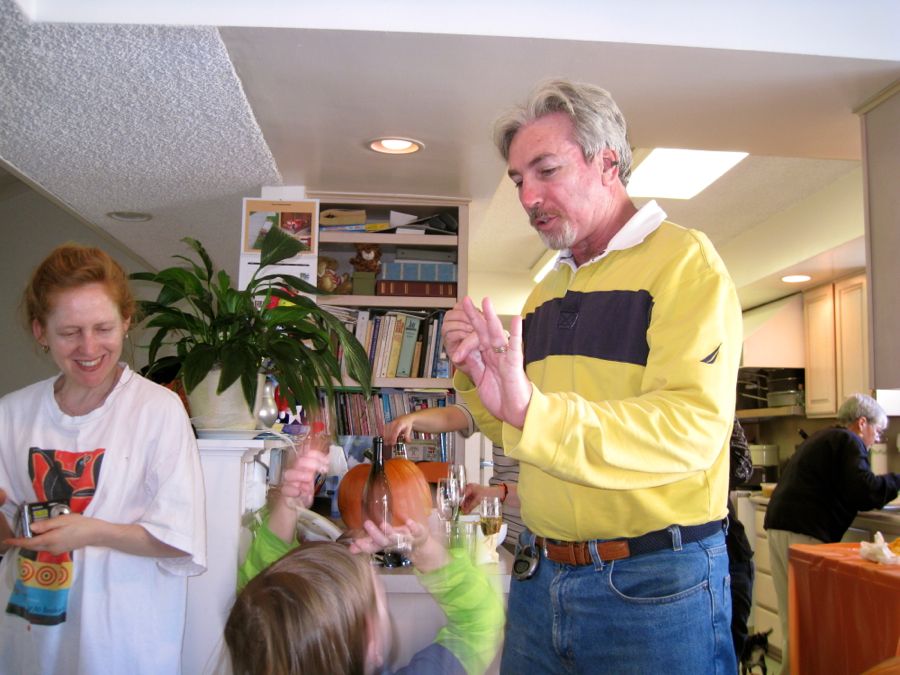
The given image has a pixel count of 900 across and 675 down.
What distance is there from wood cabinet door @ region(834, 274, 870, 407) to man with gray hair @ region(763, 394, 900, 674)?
1.34 m

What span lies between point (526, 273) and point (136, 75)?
5368mm

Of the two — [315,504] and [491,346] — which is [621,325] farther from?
[315,504]

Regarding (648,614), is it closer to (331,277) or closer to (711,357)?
(711,357)

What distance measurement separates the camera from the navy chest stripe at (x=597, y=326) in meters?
1.20

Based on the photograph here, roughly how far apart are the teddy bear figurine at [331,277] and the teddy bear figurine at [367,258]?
0.28 ft

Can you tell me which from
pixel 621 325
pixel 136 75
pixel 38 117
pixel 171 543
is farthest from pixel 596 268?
pixel 38 117

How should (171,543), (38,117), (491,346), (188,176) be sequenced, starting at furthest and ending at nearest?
1. (188,176)
2. (38,117)
3. (171,543)
4. (491,346)

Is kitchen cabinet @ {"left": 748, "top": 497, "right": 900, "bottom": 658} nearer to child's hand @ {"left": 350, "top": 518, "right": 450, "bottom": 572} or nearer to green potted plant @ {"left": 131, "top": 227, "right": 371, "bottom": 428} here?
green potted plant @ {"left": 131, "top": 227, "right": 371, "bottom": 428}

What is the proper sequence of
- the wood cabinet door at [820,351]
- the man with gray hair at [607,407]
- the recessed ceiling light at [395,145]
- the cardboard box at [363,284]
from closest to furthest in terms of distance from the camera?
1. the man with gray hair at [607,407]
2. the recessed ceiling light at [395,145]
3. the cardboard box at [363,284]
4. the wood cabinet door at [820,351]

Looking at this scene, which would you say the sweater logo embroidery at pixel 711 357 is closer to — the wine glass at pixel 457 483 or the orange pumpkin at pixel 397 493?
the orange pumpkin at pixel 397 493

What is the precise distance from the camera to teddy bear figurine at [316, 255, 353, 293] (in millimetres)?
3748

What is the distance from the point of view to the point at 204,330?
1.99 metres

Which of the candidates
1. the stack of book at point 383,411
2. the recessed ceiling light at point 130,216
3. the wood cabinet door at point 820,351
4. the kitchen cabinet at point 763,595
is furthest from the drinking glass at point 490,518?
the wood cabinet door at point 820,351

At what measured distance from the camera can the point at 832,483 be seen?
3920mm
